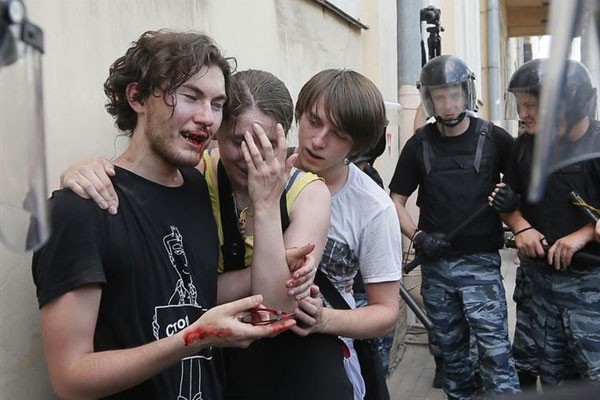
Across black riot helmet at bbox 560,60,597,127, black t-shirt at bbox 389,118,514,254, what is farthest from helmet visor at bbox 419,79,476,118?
black riot helmet at bbox 560,60,597,127

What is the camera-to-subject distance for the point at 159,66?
6.43 feet

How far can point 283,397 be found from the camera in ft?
6.95

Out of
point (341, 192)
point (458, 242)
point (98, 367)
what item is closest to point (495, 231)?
point (458, 242)

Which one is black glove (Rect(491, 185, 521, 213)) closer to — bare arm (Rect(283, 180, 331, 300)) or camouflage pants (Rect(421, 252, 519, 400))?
camouflage pants (Rect(421, 252, 519, 400))

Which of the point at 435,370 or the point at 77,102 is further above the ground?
the point at 77,102

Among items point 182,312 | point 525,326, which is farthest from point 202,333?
point 525,326

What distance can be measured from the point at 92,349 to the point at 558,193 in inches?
109

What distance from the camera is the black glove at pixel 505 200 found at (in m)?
4.07

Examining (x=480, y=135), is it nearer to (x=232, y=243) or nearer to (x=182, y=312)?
(x=232, y=243)

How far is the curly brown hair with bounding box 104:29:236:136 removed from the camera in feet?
6.43

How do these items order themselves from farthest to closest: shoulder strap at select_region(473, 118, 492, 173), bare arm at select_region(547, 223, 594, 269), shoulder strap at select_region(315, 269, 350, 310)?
1. shoulder strap at select_region(473, 118, 492, 173)
2. bare arm at select_region(547, 223, 594, 269)
3. shoulder strap at select_region(315, 269, 350, 310)

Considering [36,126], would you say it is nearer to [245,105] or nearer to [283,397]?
[245,105]

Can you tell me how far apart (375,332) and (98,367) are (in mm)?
900

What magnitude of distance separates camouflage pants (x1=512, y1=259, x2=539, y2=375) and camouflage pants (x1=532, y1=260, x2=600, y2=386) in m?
0.12
